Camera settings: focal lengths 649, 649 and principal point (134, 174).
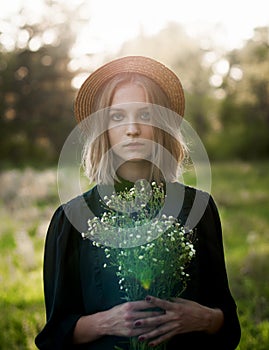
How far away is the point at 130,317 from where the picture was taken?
1.83 metres

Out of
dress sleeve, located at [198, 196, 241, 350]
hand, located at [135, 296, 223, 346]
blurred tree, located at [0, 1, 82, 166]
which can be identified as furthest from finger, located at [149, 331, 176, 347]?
blurred tree, located at [0, 1, 82, 166]

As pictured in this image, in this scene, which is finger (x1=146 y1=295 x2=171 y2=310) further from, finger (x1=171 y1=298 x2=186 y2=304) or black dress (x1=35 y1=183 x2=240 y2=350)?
black dress (x1=35 y1=183 x2=240 y2=350)

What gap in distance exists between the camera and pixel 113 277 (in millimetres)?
1966

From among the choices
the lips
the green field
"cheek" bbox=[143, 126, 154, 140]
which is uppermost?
"cheek" bbox=[143, 126, 154, 140]

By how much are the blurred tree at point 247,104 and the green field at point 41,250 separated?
6.24 m

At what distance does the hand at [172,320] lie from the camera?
1.83 metres

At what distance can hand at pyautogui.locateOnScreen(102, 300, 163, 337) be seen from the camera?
1.83 metres

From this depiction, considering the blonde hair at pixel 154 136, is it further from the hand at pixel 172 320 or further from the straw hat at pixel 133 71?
the hand at pixel 172 320

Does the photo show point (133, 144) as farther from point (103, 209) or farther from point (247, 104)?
point (247, 104)

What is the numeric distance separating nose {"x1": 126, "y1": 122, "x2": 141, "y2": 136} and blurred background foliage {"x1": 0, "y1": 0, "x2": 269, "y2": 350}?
2.95 m

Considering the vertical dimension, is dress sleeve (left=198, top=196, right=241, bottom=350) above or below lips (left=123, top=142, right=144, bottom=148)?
below

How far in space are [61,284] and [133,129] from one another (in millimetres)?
526

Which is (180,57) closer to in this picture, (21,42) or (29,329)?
(21,42)

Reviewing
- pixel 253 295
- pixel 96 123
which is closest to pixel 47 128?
pixel 253 295
